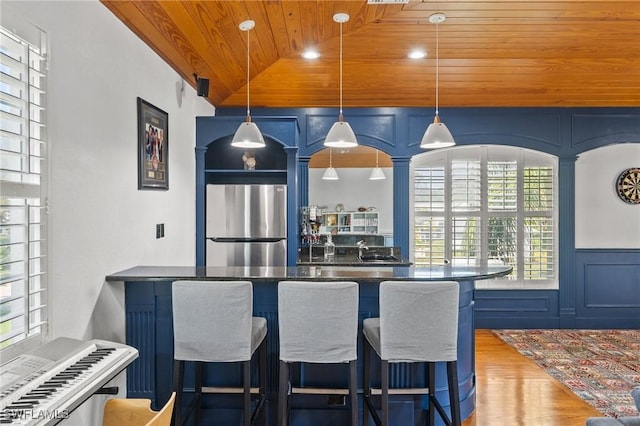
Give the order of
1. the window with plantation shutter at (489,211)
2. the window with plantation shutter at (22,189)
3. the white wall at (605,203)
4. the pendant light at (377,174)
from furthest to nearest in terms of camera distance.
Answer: the pendant light at (377,174)
the window with plantation shutter at (489,211)
the white wall at (605,203)
the window with plantation shutter at (22,189)

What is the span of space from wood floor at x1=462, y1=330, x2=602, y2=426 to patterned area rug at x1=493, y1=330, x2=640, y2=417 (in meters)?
0.13

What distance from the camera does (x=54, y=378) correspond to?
1.46 meters

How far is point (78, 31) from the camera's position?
209 cm

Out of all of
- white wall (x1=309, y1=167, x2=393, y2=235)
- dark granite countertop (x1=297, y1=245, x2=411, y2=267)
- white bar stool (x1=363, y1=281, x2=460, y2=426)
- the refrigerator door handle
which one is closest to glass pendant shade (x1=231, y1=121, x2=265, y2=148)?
white bar stool (x1=363, y1=281, x2=460, y2=426)

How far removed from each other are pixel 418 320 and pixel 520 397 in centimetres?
167

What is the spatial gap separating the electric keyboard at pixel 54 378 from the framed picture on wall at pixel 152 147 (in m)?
1.31

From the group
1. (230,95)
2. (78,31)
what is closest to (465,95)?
(230,95)

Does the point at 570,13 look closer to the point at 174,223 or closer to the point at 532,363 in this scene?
the point at 532,363

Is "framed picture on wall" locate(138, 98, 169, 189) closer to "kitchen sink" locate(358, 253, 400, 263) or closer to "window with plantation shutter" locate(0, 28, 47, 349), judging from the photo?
"window with plantation shutter" locate(0, 28, 47, 349)

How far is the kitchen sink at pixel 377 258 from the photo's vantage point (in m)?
4.53

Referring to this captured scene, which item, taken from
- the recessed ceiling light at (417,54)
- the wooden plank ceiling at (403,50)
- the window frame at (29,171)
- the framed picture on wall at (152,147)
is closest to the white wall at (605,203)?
the wooden plank ceiling at (403,50)

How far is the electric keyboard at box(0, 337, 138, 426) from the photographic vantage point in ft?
4.10

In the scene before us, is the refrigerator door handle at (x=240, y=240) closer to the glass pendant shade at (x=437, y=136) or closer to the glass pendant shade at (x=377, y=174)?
the glass pendant shade at (x=437, y=136)

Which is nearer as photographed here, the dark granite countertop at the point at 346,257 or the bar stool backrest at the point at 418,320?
the bar stool backrest at the point at 418,320
